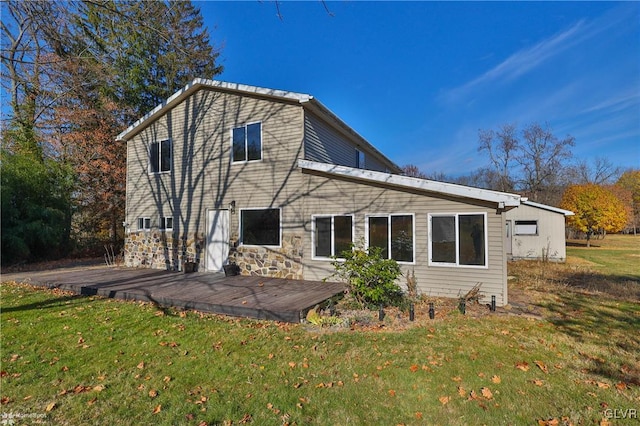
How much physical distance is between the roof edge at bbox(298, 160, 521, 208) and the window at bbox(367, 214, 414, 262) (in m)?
0.88

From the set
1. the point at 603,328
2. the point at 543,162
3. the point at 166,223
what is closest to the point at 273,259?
the point at 166,223

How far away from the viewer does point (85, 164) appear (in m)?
16.2

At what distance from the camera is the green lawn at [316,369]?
2.94 m

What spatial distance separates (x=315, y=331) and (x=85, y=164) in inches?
683

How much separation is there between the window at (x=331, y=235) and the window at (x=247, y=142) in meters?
3.09

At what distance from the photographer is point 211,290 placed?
7.53 meters

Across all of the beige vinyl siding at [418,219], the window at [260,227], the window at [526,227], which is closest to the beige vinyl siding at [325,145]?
the beige vinyl siding at [418,219]

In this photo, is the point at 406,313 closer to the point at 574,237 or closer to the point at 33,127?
the point at 33,127

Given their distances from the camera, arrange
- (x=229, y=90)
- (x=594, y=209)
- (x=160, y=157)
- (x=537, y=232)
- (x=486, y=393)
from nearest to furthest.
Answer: (x=486, y=393)
(x=229, y=90)
(x=160, y=157)
(x=537, y=232)
(x=594, y=209)

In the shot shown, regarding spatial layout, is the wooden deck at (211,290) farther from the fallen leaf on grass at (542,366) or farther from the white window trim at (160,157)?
the white window trim at (160,157)

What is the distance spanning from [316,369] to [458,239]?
4.97 metres

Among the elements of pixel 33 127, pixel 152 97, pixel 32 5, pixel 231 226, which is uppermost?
pixel 152 97

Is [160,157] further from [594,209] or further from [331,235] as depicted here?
[594,209]

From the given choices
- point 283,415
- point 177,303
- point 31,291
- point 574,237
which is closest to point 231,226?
point 177,303
